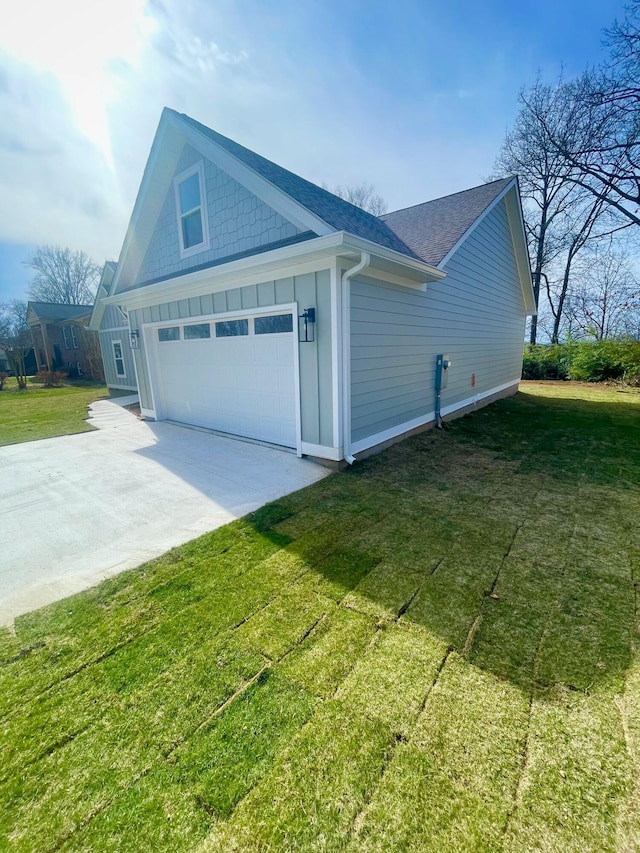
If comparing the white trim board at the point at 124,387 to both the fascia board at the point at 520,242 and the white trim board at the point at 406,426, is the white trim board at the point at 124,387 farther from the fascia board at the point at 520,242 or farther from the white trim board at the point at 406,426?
the fascia board at the point at 520,242

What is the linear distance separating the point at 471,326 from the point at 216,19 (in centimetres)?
741

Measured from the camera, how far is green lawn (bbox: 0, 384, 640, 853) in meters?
1.28

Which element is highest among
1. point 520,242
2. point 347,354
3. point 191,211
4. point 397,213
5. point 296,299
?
point 397,213

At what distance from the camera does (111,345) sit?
1677 centimetres

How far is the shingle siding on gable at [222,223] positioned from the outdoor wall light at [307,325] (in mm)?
1221

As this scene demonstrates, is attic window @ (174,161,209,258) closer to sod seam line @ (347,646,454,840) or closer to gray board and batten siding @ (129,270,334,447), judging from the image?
gray board and batten siding @ (129,270,334,447)

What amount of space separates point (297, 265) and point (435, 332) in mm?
3532

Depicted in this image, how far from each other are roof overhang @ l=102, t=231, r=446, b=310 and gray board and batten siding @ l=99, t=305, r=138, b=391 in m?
9.67

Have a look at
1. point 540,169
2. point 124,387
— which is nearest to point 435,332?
point 124,387

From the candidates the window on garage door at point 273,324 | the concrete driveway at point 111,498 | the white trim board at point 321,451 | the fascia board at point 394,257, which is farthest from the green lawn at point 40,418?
the fascia board at point 394,257

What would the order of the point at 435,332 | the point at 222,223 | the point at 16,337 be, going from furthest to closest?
the point at 16,337 < the point at 435,332 < the point at 222,223

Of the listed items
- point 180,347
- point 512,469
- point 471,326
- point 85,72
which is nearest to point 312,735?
point 512,469

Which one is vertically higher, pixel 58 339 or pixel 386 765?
pixel 58 339

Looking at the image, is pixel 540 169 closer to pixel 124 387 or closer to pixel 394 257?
pixel 394 257
